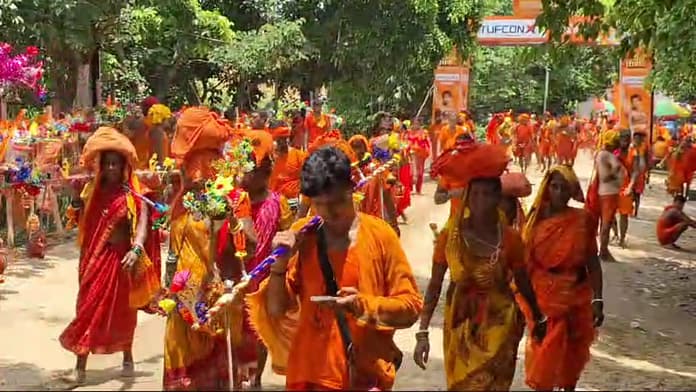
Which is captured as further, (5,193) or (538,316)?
(5,193)

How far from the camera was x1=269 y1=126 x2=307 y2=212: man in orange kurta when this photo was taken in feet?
29.9

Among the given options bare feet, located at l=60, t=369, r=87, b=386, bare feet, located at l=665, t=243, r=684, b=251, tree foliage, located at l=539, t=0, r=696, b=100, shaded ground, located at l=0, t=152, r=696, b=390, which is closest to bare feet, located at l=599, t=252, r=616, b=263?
shaded ground, located at l=0, t=152, r=696, b=390

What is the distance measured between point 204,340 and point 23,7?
7777mm

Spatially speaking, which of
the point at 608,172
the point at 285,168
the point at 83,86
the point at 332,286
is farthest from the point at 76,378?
the point at 83,86

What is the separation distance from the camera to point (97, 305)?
673cm

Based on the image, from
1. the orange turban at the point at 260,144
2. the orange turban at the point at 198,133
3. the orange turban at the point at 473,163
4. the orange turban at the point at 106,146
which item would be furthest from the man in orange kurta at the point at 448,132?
the orange turban at the point at 473,163

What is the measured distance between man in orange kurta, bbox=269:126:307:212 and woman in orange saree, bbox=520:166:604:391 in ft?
11.2

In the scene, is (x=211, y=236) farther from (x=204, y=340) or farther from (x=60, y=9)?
(x=60, y=9)

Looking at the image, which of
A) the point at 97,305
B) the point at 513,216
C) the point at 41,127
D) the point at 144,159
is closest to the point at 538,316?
the point at 513,216

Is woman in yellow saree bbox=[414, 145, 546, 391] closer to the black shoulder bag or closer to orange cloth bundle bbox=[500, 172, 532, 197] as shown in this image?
the black shoulder bag

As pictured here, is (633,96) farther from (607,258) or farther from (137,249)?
(137,249)

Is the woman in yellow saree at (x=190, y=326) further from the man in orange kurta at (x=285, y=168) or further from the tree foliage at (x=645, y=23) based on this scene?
the tree foliage at (x=645, y=23)

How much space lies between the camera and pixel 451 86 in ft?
79.9

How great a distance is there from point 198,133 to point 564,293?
2310 millimetres
